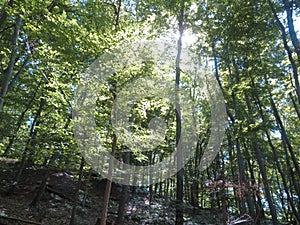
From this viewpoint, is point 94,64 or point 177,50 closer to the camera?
point 94,64

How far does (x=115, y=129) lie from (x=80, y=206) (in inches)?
221

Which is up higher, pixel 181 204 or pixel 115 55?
pixel 115 55

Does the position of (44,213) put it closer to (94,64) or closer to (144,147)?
(144,147)

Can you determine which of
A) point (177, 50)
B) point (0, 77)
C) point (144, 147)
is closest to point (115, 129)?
point (144, 147)

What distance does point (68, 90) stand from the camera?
4.89m

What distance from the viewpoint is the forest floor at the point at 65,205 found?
6707mm

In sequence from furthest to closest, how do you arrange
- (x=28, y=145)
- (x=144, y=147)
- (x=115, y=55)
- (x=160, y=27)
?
(x=160, y=27), (x=28, y=145), (x=144, y=147), (x=115, y=55)

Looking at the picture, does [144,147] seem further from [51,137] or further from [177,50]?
[177,50]

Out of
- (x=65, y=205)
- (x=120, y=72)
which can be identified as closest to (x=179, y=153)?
(x=65, y=205)

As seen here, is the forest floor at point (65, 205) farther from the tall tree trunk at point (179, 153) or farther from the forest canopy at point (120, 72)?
the forest canopy at point (120, 72)

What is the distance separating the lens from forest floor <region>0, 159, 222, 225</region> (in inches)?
264

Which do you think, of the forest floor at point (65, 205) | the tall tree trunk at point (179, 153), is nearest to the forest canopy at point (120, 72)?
the tall tree trunk at point (179, 153)

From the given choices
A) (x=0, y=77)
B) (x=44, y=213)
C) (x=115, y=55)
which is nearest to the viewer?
(x=115, y=55)

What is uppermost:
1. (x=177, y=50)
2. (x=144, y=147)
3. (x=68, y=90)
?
(x=177, y=50)
